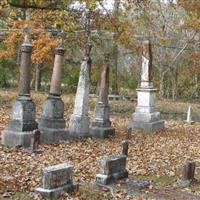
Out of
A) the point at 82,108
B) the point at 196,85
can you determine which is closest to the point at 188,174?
the point at 82,108

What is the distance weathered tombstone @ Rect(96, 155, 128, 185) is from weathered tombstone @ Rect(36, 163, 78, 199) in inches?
41.7

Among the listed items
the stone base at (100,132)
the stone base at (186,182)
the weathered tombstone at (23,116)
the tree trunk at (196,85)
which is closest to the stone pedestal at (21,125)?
the weathered tombstone at (23,116)

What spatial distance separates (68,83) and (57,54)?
25126mm

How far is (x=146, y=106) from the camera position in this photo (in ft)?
69.1

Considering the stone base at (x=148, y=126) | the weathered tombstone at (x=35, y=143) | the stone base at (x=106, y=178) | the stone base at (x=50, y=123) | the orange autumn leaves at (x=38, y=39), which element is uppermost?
the orange autumn leaves at (x=38, y=39)

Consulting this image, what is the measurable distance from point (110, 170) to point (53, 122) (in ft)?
19.3

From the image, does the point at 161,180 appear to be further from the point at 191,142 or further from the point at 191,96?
the point at 191,96

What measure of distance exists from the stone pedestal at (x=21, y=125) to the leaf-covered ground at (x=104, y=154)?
0.50m

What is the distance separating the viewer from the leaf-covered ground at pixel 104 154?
10.1m

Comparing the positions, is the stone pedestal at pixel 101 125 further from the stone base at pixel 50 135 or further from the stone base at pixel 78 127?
the stone base at pixel 50 135

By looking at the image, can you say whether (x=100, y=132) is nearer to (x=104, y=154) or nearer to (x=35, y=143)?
(x=104, y=154)

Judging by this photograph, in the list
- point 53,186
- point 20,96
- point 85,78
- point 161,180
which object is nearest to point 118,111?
point 85,78

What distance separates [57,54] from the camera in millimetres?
16719

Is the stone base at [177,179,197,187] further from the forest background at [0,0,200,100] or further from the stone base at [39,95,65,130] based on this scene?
the forest background at [0,0,200,100]
